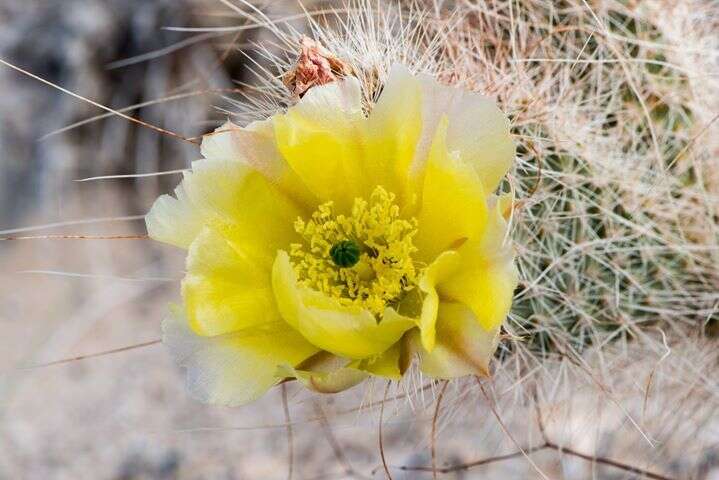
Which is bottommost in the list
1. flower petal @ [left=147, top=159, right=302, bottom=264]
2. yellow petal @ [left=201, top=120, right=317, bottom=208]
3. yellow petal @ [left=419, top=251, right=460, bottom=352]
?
flower petal @ [left=147, top=159, right=302, bottom=264]

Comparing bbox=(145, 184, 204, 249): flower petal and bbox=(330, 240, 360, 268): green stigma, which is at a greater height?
bbox=(330, 240, 360, 268): green stigma

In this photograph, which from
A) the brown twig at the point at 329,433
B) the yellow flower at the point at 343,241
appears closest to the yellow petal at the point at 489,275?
the yellow flower at the point at 343,241

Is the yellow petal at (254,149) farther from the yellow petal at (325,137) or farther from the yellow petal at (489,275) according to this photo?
the yellow petal at (489,275)

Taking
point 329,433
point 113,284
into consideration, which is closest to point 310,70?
point 329,433

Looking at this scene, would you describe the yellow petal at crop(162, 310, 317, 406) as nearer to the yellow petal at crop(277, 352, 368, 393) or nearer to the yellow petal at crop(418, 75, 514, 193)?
the yellow petal at crop(277, 352, 368, 393)

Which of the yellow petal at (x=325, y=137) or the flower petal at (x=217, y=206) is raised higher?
the yellow petal at (x=325, y=137)

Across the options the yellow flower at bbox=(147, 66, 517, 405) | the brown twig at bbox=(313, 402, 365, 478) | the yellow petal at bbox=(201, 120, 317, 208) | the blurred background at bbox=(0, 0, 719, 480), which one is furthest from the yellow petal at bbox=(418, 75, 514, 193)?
the blurred background at bbox=(0, 0, 719, 480)
